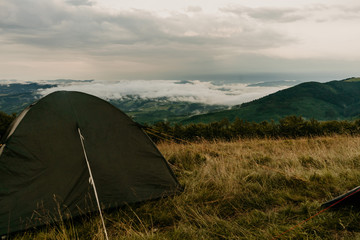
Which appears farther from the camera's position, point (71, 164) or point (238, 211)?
point (71, 164)

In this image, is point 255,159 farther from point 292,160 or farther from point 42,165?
point 42,165

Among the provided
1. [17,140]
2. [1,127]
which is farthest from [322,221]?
[1,127]

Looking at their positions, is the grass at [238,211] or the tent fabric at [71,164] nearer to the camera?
the grass at [238,211]

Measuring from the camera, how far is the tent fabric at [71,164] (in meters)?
4.23

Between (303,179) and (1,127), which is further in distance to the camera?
(1,127)

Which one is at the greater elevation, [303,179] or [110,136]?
[110,136]

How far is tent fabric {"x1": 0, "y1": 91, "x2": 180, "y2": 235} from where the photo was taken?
13.9ft

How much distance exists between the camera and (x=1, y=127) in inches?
899

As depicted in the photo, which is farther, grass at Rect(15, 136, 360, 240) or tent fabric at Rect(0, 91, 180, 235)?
tent fabric at Rect(0, 91, 180, 235)

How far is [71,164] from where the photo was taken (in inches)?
185

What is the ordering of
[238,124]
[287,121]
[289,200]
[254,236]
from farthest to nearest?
[238,124], [287,121], [289,200], [254,236]

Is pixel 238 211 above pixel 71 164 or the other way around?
the other way around

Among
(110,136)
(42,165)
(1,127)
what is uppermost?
(110,136)

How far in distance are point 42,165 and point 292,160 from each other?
6468mm
